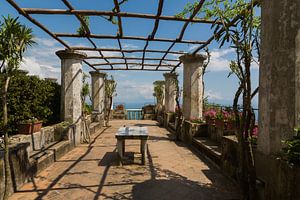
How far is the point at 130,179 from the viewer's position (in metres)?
4.25

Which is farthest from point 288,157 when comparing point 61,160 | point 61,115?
point 61,115

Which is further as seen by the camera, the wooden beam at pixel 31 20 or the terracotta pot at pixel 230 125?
the terracotta pot at pixel 230 125

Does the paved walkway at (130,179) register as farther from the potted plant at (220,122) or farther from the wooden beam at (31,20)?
the wooden beam at (31,20)

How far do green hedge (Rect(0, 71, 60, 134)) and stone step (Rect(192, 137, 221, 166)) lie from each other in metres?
4.69

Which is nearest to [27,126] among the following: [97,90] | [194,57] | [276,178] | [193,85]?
[276,178]

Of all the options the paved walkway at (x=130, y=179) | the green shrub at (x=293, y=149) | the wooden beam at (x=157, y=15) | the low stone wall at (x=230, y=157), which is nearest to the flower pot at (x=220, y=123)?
the paved walkway at (x=130, y=179)

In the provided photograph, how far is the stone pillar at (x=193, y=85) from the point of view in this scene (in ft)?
26.7

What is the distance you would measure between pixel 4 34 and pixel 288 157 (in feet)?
13.1

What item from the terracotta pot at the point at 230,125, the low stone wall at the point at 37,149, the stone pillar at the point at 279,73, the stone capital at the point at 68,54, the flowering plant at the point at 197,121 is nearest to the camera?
the stone pillar at the point at 279,73

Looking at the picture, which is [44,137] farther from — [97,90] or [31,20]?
[97,90]

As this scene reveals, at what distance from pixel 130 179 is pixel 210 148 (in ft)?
7.94

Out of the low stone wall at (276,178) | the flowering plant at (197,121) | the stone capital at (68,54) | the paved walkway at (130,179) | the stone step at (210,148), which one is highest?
the stone capital at (68,54)

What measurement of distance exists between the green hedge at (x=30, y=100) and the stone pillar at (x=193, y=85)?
15.5 ft

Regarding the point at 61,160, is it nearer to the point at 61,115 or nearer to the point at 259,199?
the point at 61,115
